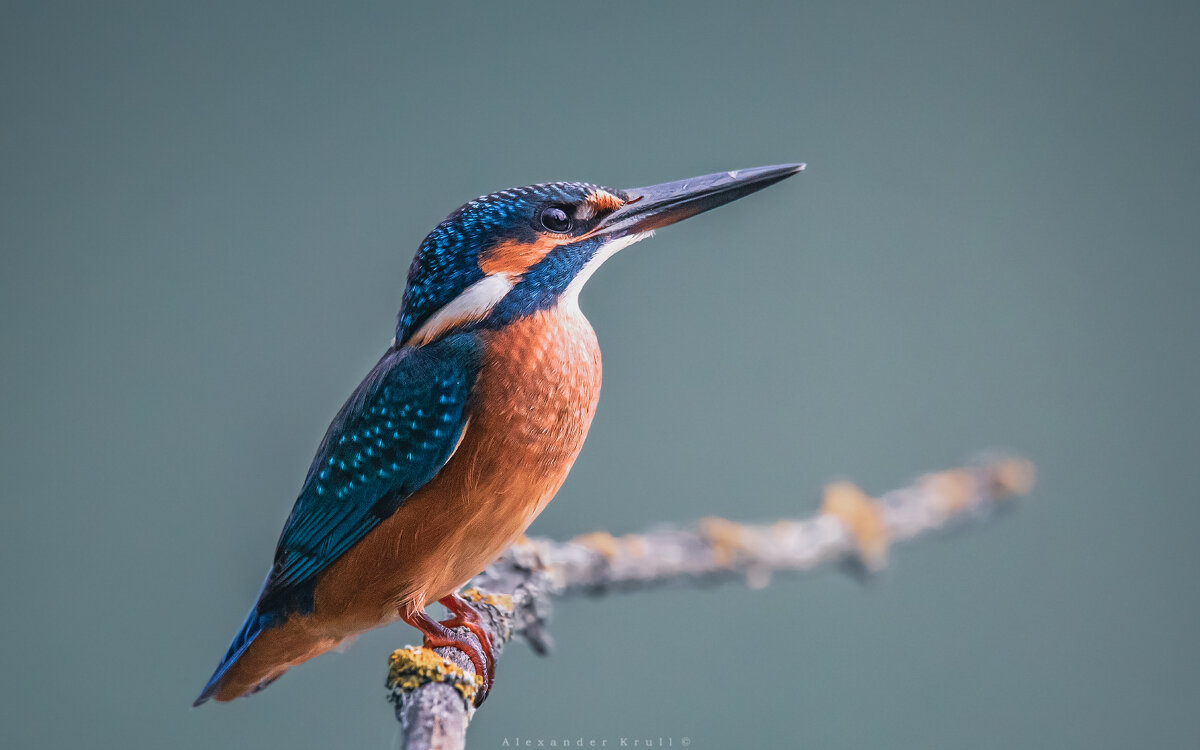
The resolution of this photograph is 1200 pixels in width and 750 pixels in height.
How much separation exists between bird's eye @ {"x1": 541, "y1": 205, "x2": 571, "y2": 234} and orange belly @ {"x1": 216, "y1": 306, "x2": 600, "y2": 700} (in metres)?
0.10

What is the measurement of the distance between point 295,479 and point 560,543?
45cm

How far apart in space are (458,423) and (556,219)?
0.90ft

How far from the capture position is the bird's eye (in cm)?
111

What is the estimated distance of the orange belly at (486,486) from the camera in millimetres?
1088

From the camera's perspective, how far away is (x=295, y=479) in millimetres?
1238

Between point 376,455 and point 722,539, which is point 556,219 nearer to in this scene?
point 376,455

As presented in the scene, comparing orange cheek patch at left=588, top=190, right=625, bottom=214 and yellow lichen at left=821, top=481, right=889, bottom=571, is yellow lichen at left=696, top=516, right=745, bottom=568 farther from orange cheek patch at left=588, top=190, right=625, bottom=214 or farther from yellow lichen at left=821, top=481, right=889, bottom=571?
orange cheek patch at left=588, top=190, right=625, bottom=214

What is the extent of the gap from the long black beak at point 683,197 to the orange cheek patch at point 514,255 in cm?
7

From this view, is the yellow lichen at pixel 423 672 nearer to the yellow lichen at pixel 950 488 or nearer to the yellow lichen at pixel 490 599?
the yellow lichen at pixel 490 599

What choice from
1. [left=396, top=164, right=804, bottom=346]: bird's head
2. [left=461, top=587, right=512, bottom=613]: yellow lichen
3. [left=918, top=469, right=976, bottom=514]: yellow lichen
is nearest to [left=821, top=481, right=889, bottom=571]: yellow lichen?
[left=918, top=469, right=976, bottom=514]: yellow lichen

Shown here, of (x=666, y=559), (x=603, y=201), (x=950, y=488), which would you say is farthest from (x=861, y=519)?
(x=603, y=201)

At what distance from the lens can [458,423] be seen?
3.55 ft

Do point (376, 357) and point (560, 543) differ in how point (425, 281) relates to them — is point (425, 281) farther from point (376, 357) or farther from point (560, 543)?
point (560, 543)

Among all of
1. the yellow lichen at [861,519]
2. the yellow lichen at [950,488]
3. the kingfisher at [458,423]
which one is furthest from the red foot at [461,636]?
the yellow lichen at [950,488]
